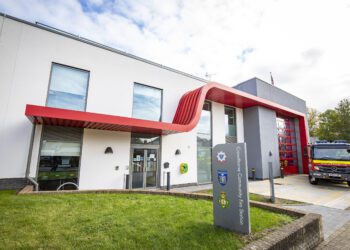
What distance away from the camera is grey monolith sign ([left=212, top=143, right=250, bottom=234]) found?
11.8ft

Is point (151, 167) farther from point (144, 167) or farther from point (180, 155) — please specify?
point (180, 155)

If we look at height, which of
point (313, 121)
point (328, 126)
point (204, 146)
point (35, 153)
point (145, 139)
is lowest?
point (35, 153)

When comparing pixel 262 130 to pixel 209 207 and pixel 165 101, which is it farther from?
pixel 209 207

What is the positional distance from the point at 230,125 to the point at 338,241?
426 inches

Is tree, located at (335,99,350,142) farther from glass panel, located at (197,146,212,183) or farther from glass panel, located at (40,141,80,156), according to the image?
glass panel, located at (40,141,80,156)

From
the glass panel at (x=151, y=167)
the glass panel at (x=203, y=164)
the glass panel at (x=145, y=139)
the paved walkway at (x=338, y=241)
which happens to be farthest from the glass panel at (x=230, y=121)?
the paved walkway at (x=338, y=241)

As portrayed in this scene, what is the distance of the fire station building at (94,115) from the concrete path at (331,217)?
6.14 meters

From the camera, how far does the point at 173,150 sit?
1102cm

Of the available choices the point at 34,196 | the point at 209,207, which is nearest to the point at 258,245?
the point at 209,207

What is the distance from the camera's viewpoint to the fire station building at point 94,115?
279 inches

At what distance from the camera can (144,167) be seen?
32.7 feet

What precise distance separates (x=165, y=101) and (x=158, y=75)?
1.66m

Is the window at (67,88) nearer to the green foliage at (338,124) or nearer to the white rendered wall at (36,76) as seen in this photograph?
the white rendered wall at (36,76)

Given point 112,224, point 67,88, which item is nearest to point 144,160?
point 67,88
